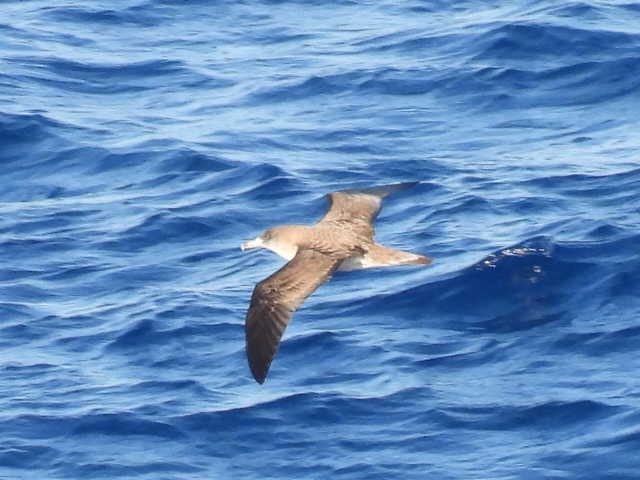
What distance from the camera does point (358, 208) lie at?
1223cm

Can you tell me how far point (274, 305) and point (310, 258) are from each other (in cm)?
74

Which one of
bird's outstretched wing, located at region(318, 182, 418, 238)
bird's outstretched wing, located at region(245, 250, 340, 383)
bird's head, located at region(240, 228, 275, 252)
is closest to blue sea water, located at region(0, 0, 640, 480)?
bird's outstretched wing, located at region(318, 182, 418, 238)

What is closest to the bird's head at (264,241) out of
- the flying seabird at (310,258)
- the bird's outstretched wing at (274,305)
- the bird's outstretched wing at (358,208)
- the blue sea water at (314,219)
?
the flying seabird at (310,258)

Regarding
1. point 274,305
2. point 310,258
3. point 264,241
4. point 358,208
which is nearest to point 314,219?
point 358,208

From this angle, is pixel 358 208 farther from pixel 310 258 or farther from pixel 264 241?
pixel 310 258

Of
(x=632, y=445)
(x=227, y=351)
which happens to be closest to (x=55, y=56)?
(x=227, y=351)

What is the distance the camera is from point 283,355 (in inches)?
470

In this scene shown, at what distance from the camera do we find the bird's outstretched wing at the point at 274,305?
976cm

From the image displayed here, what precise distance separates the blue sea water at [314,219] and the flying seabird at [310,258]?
2.65 feet

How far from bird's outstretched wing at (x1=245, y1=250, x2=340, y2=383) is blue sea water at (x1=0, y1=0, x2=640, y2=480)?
1.11 m

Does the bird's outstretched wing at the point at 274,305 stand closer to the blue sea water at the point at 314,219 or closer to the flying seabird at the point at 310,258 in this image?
the flying seabird at the point at 310,258

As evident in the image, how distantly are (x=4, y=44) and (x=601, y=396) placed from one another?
36.9 ft

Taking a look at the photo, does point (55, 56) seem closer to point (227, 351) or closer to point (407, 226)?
point (407, 226)

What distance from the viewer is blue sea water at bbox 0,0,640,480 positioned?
10.9 meters
